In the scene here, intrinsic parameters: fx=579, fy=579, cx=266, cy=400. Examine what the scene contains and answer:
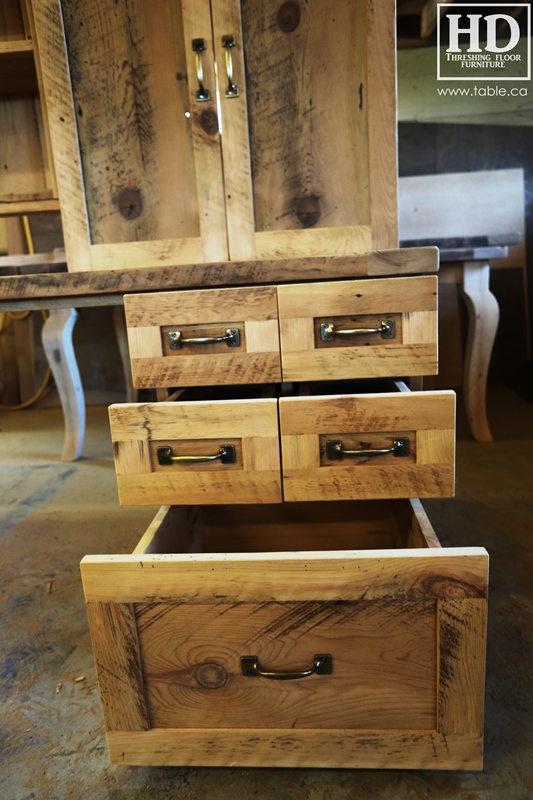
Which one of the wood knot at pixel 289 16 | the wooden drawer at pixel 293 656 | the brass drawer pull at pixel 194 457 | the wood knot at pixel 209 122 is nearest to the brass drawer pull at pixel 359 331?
the brass drawer pull at pixel 194 457

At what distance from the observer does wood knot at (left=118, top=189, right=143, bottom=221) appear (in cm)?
115

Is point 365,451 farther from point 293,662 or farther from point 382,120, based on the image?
point 382,120

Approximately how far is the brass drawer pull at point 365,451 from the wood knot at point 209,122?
633mm

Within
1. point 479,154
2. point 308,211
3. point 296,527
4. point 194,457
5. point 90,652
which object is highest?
point 479,154

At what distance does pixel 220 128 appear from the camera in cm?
108

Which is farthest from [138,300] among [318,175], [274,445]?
[318,175]

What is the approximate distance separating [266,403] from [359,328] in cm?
20

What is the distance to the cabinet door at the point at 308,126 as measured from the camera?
104 centimetres

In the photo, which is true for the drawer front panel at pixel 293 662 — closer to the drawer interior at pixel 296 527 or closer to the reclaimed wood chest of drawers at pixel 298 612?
the reclaimed wood chest of drawers at pixel 298 612

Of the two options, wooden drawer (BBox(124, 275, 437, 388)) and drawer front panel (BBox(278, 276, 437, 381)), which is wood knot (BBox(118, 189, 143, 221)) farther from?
drawer front panel (BBox(278, 276, 437, 381))

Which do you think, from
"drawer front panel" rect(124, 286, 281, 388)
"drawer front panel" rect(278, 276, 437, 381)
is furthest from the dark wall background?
"drawer front panel" rect(124, 286, 281, 388)

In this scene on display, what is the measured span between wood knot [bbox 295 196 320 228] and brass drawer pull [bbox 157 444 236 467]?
0.49 meters

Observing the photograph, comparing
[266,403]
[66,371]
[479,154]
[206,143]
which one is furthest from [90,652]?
[479,154]

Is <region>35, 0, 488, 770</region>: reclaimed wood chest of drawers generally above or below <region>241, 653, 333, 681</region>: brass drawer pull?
above
